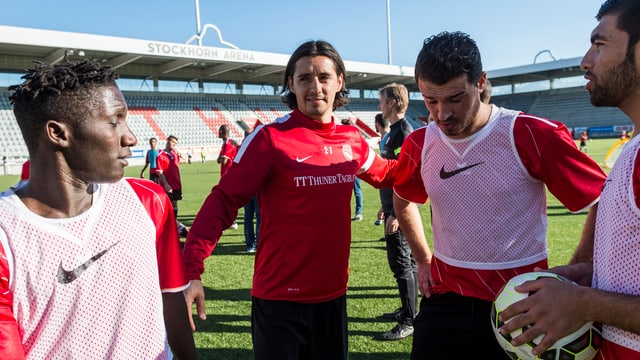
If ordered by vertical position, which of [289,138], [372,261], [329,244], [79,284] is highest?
[289,138]

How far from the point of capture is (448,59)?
2.22 metres

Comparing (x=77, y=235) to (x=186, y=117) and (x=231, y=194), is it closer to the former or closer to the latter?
(x=231, y=194)

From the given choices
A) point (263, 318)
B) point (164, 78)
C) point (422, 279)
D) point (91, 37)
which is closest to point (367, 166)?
point (422, 279)

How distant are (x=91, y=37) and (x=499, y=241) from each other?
3098 cm

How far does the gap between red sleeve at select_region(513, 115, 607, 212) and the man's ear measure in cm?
201

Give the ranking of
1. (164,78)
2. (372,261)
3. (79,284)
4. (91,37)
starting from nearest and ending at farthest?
(79,284), (372,261), (91,37), (164,78)

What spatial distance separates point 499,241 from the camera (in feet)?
7.45

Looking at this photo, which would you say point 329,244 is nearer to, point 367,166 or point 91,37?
point 367,166

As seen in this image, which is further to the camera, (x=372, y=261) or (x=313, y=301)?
(x=372, y=261)

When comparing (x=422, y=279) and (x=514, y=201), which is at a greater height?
(x=514, y=201)

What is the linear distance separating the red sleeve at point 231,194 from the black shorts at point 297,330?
0.57 m

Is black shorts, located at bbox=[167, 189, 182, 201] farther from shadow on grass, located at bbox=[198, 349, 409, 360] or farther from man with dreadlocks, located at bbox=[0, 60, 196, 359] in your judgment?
Result: man with dreadlocks, located at bbox=[0, 60, 196, 359]

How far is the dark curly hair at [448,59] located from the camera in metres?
2.23

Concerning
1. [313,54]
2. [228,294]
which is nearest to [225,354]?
[228,294]
